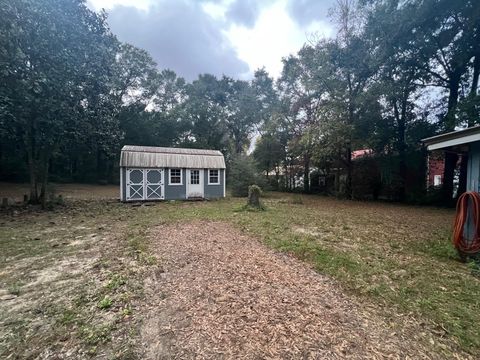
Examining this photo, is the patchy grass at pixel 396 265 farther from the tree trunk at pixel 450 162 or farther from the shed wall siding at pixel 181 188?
the tree trunk at pixel 450 162

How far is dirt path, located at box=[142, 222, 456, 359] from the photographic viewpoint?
2.28 meters

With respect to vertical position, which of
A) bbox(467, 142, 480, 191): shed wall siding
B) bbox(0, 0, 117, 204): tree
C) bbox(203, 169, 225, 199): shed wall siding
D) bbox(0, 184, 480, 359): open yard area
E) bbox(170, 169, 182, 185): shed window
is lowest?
bbox(0, 184, 480, 359): open yard area

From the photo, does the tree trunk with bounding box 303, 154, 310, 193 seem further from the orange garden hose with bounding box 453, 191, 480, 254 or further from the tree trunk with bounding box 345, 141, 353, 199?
the orange garden hose with bounding box 453, 191, 480, 254

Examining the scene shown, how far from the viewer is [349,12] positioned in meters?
15.3

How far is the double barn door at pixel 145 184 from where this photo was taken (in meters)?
14.2

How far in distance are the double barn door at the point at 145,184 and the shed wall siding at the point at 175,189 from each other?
0.23m

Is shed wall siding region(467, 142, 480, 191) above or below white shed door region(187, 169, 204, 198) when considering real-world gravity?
above

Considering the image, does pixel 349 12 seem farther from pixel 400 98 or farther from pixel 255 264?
pixel 255 264

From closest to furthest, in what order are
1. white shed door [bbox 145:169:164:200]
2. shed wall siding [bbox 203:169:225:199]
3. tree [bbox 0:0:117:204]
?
tree [bbox 0:0:117:204] < white shed door [bbox 145:169:164:200] < shed wall siding [bbox 203:169:225:199]

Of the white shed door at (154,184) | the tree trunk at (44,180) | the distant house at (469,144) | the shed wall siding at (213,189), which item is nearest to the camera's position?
the distant house at (469,144)

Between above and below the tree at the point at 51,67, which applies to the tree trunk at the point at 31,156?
below

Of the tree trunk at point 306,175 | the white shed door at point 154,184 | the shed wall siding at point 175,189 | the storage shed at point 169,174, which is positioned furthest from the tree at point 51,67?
the tree trunk at point 306,175

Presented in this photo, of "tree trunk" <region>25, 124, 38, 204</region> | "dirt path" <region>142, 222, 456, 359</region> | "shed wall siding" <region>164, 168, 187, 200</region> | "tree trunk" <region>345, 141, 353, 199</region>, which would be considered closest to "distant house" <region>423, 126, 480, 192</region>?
"dirt path" <region>142, 222, 456, 359</region>

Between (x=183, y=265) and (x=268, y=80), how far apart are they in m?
32.0
